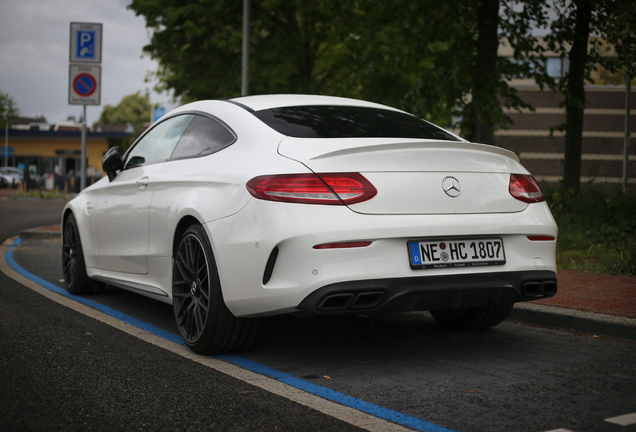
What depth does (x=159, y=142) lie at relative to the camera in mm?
5543

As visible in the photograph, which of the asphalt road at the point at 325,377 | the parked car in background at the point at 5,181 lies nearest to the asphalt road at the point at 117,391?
the asphalt road at the point at 325,377

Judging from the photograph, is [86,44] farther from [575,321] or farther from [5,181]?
[5,181]

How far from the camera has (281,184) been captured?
374 centimetres

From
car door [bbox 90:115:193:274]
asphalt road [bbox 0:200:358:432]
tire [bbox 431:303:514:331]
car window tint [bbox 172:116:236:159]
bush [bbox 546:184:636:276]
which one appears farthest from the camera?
bush [bbox 546:184:636:276]

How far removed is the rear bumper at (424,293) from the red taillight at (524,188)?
1.45 feet

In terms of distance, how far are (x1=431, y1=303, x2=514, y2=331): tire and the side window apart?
2.31m

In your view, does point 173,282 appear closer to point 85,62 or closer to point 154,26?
point 85,62

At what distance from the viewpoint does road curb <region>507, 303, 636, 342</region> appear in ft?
15.8

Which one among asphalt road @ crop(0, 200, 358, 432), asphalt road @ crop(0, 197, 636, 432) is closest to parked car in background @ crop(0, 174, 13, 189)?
asphalt road @ crop(0, 197, 636, 432)

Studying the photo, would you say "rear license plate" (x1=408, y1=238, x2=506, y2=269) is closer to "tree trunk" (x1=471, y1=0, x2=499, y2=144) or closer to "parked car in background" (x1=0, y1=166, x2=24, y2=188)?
"tree trunk" (x1=471, y1=0, x2=499, y2=144)

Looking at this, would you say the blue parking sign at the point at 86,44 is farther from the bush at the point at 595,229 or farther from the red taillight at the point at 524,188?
the red taillight at the point at 524,188

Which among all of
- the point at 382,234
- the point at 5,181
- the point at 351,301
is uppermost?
the point at 382,234

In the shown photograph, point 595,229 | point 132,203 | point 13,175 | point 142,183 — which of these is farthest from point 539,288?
point 13,175

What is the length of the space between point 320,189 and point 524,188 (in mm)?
1303
